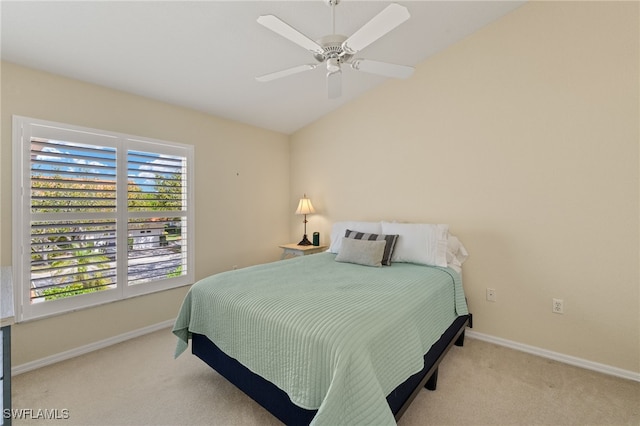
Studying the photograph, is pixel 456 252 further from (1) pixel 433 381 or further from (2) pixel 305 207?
(2) pixel 305 207

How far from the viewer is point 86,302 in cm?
252

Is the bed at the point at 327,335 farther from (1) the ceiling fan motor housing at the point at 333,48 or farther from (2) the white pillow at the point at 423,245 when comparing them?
(1) the ceiling fan motor housing at the point at 333,48

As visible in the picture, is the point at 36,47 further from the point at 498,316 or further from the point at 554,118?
the point at 498,316

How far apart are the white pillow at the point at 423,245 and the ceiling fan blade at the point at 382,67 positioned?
1.39m

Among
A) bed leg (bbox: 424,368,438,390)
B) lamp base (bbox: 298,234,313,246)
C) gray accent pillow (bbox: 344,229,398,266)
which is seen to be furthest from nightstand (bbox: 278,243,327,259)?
bed leg (bbox: 424,368,438,390)

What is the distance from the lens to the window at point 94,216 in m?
2.23

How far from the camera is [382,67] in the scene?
6.31 ft

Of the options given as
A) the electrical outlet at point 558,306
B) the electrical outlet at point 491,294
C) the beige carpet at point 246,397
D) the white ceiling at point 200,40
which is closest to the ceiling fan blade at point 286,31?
the white ceiling at point 200,40

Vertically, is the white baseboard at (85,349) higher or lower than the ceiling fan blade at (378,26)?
lower

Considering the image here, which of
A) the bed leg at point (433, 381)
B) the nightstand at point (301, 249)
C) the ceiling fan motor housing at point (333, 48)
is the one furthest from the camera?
the nightstand at point (301, 249)

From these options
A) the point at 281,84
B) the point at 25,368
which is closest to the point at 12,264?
the point at 25,368

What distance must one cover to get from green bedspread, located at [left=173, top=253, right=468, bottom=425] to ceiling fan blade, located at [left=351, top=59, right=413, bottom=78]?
145 centimetres

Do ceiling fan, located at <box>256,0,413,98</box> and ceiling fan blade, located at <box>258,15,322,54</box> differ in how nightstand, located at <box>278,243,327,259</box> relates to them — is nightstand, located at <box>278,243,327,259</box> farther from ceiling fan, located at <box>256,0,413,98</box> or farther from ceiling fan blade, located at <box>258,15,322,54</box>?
ceiling fan blade, located at <box>258,15,322,54</box>

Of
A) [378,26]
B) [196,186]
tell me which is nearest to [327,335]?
[378,26]
